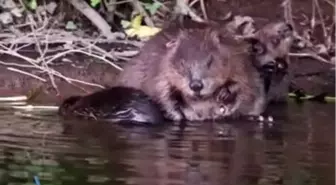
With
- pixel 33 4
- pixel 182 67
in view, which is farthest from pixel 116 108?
pixel 33 4

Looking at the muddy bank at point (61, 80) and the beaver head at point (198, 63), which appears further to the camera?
the muddy bank at point (61, 80)

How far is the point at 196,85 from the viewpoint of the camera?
604 cm

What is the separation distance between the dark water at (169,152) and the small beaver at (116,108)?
124 millimetres

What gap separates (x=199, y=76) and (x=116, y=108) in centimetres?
46

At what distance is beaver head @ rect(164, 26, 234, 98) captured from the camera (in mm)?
6102

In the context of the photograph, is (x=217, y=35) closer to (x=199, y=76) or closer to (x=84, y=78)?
(x=199, y=76)

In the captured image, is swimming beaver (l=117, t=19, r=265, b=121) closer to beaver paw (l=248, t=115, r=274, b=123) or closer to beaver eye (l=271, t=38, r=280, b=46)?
beaver paw (l=248, t=115, r=274, b=123)

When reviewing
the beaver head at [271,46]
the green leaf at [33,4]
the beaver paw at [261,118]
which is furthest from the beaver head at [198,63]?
the green leaf at [33,4]

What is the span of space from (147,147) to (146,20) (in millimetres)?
3059

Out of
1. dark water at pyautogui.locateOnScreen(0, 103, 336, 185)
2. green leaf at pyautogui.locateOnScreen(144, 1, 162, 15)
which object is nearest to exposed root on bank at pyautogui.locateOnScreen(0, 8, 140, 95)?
green leaf at pyautogui.locateOnScreen(144, 1, 162, 15)

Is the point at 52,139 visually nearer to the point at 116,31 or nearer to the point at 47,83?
the point at 47,83

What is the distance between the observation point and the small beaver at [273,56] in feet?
22.1

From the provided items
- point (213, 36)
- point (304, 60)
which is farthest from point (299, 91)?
point (213, 36)

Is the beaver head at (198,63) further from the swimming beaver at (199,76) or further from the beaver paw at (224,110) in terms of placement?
the beaver paw at (224,110)
